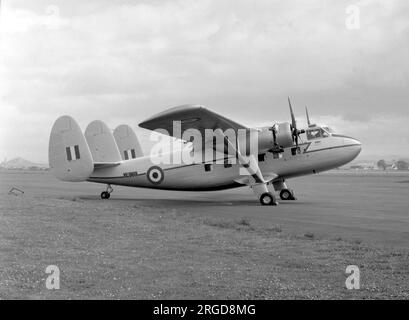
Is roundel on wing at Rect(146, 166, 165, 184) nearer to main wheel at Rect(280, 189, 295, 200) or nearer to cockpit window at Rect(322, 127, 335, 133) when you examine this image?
main wheel at Rect(280, 189, 295, 200)

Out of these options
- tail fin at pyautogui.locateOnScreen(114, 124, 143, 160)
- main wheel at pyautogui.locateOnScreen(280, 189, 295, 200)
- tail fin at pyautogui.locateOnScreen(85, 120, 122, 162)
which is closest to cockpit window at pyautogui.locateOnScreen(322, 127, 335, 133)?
main wheel at pyautogui.locateOnScreen(280, 189, 295, 200)

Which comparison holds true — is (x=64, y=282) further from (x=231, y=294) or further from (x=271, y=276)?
(x=271, y=276)

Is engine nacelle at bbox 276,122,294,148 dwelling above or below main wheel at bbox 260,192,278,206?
above

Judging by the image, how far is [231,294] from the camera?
652 centimetres

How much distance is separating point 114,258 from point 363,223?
947cm

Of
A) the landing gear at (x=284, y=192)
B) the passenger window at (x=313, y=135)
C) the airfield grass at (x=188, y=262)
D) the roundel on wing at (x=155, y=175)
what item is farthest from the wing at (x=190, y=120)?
the airfield grass at (x=188, y=262)

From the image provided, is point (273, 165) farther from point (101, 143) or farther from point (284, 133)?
point (101, 143)

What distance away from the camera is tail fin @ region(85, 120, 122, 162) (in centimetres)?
2862

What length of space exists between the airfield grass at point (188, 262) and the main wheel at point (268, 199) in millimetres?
8369

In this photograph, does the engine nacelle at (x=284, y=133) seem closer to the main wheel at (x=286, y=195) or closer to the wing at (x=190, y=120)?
the wing at (x=190, y=120)

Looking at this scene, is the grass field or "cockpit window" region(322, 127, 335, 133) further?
"cockpit window" region(322, 127, 335, 133)

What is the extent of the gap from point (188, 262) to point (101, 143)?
70.2 feet

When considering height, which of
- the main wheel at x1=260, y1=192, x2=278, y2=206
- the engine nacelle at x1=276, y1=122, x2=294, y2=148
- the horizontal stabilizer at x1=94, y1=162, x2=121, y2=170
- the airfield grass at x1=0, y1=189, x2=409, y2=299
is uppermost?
the engine nacelle at x1=276, y1=122, x2=294, y2=148

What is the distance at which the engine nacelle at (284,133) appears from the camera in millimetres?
22719
